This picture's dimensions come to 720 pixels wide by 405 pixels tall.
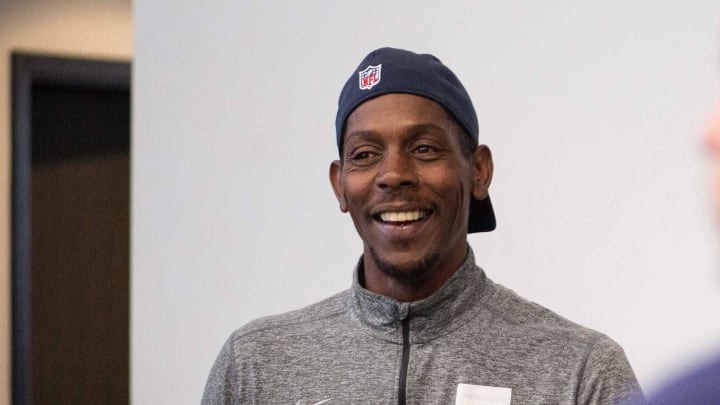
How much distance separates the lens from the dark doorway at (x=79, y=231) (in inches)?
192

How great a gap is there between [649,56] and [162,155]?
154 cm

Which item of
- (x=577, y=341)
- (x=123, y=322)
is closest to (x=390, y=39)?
(x=577, y=341)

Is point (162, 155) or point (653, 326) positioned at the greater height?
point (162, 155)

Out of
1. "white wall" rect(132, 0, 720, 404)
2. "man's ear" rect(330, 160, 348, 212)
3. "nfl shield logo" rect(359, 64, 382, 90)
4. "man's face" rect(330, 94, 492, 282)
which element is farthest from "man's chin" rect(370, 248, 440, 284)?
"white wall" rect(132, 0, 720, 404)

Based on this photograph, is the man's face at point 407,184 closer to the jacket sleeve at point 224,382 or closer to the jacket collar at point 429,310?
the jacket collar at point 429,310

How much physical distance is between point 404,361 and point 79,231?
3.74 meters

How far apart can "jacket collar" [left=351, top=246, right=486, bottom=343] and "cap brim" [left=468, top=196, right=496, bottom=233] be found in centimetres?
9

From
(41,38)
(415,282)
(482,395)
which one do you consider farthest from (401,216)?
(41,38)

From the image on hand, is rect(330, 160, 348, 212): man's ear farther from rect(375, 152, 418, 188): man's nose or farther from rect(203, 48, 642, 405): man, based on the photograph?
rect(375, 152, 418, 188): man's nose

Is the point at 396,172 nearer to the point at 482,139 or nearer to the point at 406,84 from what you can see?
the point at 406,84

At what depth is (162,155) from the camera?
3.16 metres

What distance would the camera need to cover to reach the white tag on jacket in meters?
1.43

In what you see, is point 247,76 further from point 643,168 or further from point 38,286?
point 38,286

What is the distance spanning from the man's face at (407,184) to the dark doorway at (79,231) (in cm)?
350
